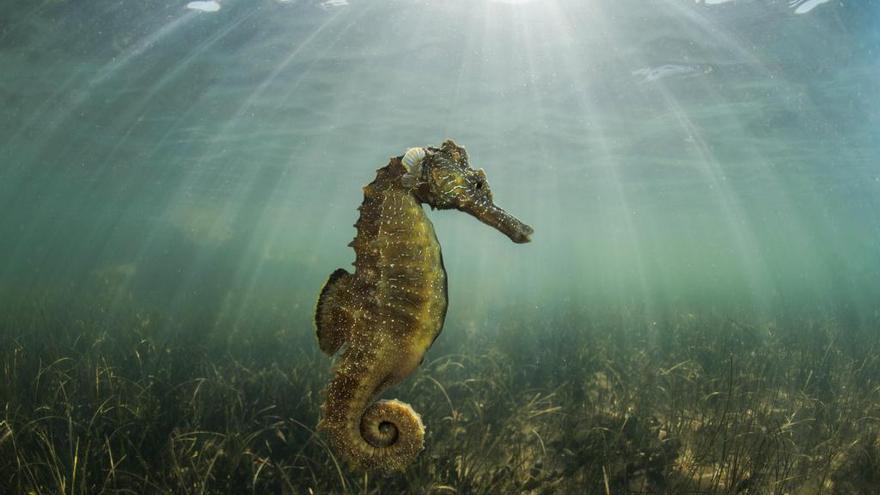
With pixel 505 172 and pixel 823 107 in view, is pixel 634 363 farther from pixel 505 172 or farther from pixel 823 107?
pixel 505 172

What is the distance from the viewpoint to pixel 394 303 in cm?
188

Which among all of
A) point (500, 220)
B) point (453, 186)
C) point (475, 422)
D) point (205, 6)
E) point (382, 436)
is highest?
point (205, 6)

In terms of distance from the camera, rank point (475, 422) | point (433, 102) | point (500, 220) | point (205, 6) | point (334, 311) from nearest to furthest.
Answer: point (500, 220) < point (334, 311) < point (475, 422) < point (205, 6) < point (433, 102)

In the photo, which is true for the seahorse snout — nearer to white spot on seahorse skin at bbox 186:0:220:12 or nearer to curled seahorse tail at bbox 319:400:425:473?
curled seahorse tail at bbox 319:400:425:473

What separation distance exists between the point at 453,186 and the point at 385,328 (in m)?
0.57

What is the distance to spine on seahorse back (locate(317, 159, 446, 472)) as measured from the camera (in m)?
1.86

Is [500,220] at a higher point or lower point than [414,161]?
lower

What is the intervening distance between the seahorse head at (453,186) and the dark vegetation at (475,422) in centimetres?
216

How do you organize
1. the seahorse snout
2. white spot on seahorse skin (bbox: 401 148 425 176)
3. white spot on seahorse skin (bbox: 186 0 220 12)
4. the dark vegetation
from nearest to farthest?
1. the seahorse snout
2. white spot on seahorse skin (bbox: 401 148 425 176)
3. the dark vegetation
4. white spot on seahorse skin (bbox: 186 0 220 12)

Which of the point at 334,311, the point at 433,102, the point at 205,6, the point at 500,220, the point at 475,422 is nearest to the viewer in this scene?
the point at 500,220

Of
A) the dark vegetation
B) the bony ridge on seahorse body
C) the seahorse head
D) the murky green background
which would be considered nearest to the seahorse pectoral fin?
the bony ridge on seahorse body

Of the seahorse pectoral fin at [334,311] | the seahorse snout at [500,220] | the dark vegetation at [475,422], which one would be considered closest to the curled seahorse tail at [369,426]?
the seahorse pectoral fin at [334,311]

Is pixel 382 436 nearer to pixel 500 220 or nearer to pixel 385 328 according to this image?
pixel 385 328

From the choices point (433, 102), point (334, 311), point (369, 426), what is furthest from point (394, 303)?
point (433, 102)
